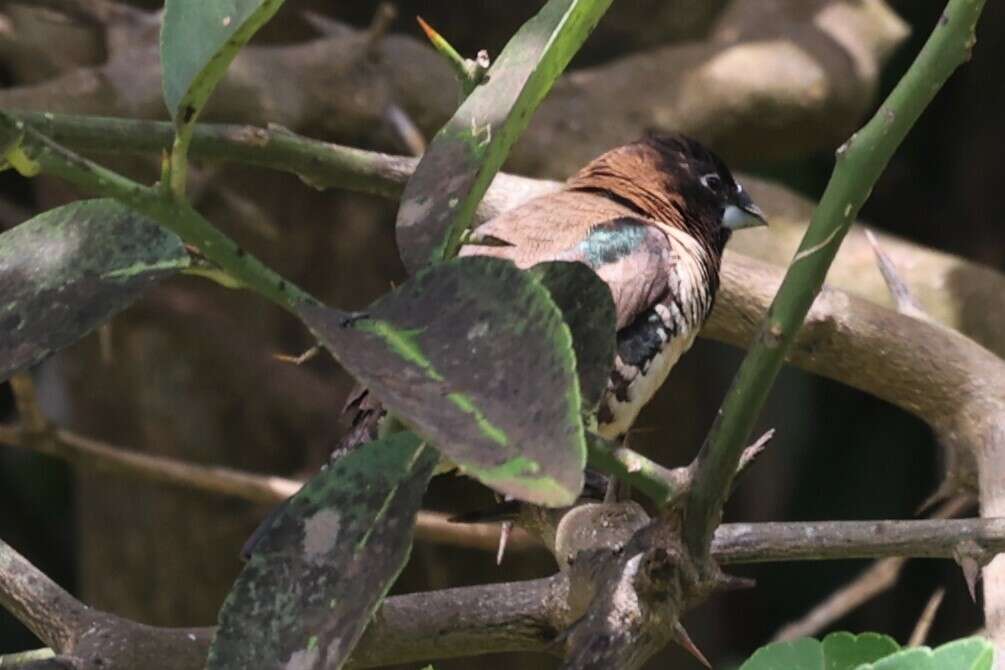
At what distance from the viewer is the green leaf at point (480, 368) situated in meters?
0.72

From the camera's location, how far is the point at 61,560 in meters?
5.07

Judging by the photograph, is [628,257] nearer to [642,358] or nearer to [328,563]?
[642,358]

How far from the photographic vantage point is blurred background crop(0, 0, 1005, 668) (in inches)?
149

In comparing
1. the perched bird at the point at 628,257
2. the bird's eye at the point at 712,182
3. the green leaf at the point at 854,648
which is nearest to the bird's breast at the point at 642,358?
the perched bird at the point at 628,257

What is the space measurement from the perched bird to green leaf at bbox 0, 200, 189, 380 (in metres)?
1.16

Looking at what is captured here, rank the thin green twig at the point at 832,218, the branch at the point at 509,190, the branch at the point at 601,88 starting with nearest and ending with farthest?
the thin green twig at the point at 832,218
the branch at the point at 509,190
the branch at the point at 601,88

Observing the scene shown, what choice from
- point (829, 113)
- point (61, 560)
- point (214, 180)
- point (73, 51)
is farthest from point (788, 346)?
point (61, 560)

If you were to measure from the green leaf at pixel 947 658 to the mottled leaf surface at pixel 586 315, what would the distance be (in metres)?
0.27

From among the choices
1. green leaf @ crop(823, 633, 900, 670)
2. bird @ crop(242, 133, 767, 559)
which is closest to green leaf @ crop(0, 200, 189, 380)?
green leaf @ crop(823, 633, 900, 670)

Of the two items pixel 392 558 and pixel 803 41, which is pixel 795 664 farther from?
pixel 803 41

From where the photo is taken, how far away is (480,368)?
78 cm

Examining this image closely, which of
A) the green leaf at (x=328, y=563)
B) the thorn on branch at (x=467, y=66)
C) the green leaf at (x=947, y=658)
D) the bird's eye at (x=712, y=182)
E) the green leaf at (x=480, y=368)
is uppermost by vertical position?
the thorn on branch at (x=467, y=66)

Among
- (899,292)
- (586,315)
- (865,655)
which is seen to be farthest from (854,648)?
(899,292)

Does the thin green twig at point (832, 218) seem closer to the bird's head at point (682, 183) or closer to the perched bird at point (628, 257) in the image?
the perched bird at point (628, 257)
